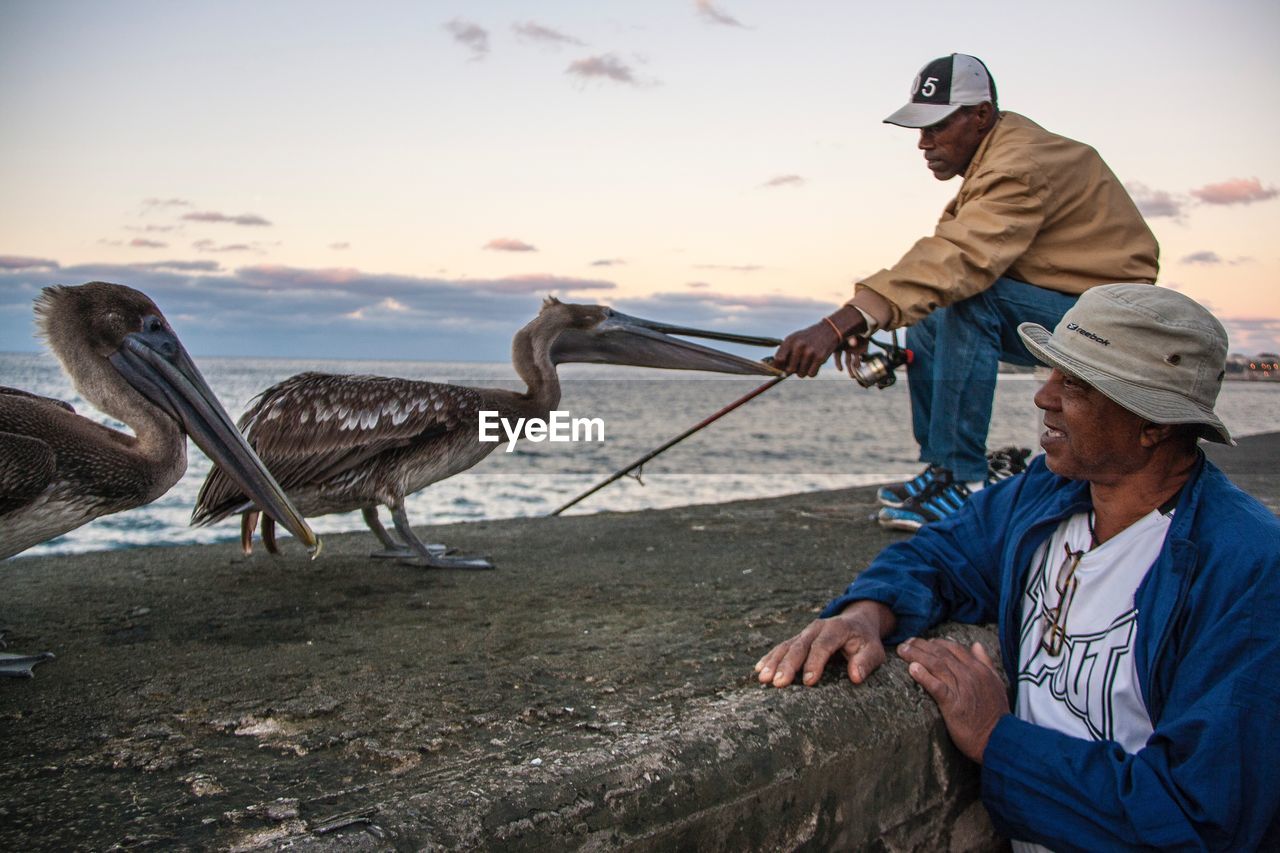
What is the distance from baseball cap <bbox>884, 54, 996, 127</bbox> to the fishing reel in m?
0.95

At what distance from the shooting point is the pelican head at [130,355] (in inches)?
139

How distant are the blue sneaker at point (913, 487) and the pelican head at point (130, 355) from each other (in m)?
2.96

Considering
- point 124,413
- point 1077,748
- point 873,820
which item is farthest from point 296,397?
point 1077,748

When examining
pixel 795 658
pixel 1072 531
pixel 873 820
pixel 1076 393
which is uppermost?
pixel 1076 393

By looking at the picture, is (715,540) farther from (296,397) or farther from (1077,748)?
(1077,748)

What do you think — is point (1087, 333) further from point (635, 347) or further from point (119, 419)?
point (635, 347)

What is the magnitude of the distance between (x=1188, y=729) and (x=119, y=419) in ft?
11.0

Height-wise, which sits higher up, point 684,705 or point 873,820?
point 684,705

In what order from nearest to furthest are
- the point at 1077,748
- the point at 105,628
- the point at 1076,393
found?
1. the point at 1077,748
2. the point at 1076,393
3. the point at 105,628

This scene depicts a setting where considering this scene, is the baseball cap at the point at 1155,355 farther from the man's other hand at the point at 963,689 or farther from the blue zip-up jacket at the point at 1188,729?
the man's other hand at the point at 963,689

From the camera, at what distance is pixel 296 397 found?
4809 mm

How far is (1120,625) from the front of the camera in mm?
2359

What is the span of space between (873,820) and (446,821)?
3.81 feet

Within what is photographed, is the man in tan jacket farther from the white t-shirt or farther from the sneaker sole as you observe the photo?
the white t-shirt
